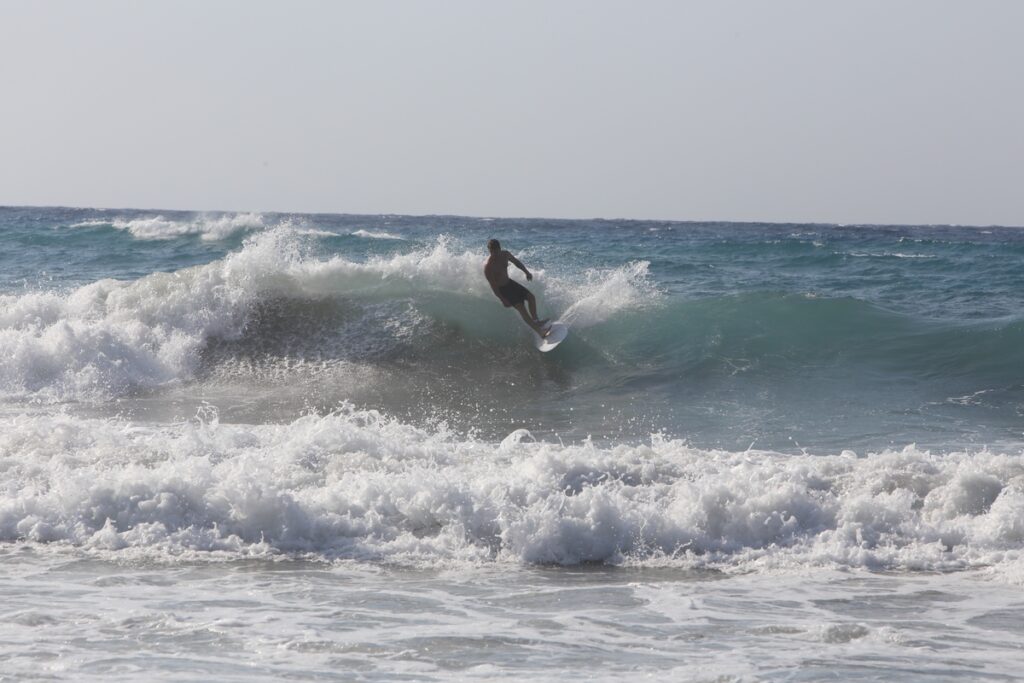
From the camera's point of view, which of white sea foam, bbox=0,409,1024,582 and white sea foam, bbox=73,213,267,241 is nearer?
white sea foam, bbox=0,409,1024,582

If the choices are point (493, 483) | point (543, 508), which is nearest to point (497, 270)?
point (493, 483)

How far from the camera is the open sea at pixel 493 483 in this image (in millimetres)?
5660

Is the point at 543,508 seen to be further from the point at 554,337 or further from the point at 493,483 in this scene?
the point at 554,337

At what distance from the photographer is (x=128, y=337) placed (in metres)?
14.9

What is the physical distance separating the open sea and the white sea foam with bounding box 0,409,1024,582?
0.09 feet

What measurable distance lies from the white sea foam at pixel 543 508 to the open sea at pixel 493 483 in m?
0.03

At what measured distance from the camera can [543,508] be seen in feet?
25.2

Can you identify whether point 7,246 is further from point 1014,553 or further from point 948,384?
point 1014,553

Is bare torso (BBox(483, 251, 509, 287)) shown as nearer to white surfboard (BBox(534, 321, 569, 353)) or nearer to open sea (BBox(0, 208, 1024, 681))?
white surfboard (BBox(534, 321, 569, 353))

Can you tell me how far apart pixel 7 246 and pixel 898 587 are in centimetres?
2928

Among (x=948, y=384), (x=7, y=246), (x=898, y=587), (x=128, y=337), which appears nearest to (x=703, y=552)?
(x=898, y=587)

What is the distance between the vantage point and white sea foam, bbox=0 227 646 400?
1395 cm

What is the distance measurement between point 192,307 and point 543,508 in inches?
376

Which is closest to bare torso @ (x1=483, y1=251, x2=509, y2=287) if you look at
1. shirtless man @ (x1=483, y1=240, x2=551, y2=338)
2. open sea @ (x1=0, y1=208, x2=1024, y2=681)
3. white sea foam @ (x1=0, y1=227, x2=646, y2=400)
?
shirtless man @ (x1=483, y1=240, x2=551, y2=338)
